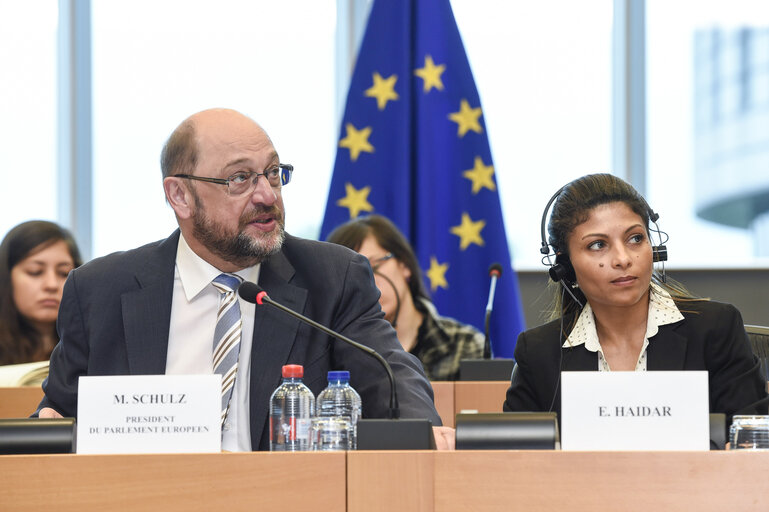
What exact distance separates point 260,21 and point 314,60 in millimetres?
380

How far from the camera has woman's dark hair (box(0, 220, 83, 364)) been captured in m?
3.62

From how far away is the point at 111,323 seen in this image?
2.12m

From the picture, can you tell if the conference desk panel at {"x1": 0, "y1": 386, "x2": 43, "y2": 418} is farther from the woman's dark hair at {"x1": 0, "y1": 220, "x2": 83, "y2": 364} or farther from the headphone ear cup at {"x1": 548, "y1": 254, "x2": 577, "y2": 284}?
the headphone ear cup at {"x1": 548, "y1": 254, "x2": 577, "y2": 284}

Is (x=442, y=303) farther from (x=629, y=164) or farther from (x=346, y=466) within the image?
(x=346, y=466)

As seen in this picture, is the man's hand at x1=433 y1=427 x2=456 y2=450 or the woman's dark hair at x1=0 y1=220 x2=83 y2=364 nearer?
the man's hand at x1=433 y1=427 x2=456 y2=450

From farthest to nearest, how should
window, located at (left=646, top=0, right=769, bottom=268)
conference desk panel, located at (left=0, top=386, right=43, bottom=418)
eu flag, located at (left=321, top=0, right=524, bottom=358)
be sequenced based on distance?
window, located at (left=646, top=0, right=769, bottom=268)
eu flag, located at (left=321, top=0, right=524, bottom=358)
conference desk panel, located at (left=0, top=386, right=43, bottom=418)


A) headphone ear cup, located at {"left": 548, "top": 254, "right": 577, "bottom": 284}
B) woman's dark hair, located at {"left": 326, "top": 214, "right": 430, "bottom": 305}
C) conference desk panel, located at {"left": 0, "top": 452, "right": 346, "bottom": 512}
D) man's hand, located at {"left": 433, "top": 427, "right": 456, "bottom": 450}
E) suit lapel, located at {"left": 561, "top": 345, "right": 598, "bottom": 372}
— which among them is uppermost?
woman's dark hair, located at {"left": 326, "top": 214, "right": 430, "bottom": 305}

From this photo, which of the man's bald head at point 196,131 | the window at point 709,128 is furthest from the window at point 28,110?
the man's bald head at point 196,131

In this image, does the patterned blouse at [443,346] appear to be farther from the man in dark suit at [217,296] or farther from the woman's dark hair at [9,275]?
the man in dark suit at [217,296]

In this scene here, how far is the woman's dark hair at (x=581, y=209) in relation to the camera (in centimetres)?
236

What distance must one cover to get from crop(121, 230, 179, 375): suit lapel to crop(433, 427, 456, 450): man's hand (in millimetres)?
709

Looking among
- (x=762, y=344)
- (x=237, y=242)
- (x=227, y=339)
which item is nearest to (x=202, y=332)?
(x=227, y=339)

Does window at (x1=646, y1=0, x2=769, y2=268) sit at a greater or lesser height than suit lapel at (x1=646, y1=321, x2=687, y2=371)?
greater

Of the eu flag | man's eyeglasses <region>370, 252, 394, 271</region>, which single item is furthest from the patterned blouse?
the eu flag
